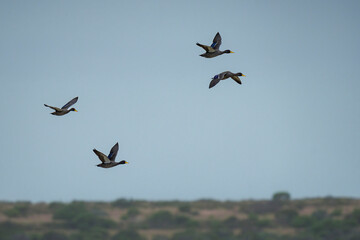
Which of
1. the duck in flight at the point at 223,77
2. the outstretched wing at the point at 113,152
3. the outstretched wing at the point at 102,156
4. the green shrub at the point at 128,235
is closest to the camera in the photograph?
the outstretched wing at the point at 102,156

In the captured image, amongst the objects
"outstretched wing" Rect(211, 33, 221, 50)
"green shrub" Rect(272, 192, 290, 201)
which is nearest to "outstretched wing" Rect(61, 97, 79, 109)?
"outstretched wing" Rect(211, 33, 221, 50)

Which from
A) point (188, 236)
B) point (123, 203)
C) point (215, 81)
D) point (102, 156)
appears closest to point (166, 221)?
point (188, 236)

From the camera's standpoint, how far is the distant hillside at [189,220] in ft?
360

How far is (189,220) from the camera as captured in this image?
116 meters

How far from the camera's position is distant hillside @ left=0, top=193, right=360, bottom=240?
110 meters

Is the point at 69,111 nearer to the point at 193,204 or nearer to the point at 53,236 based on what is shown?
the point at 53,236

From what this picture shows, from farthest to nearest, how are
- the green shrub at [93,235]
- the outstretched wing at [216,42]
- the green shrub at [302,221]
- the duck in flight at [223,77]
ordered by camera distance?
1. the green shrub at [302,221]
2. the green shrub at [93,235]
3. the outstretched wing at [216,42]
4. the duck in flight at [223,77]

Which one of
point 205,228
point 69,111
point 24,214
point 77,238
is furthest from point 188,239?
point 69,111

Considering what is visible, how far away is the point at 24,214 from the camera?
378 feet

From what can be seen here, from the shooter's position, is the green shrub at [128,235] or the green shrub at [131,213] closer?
the green shrub at [128,235]

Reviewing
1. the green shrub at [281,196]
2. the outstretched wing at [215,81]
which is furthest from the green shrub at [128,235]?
the outstretched wing at [215,81]

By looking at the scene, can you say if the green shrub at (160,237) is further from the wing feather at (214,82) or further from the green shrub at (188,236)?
the wing feather at (214,82)

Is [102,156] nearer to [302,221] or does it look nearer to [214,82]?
[214,82]

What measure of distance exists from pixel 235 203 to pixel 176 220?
15.5 metres
